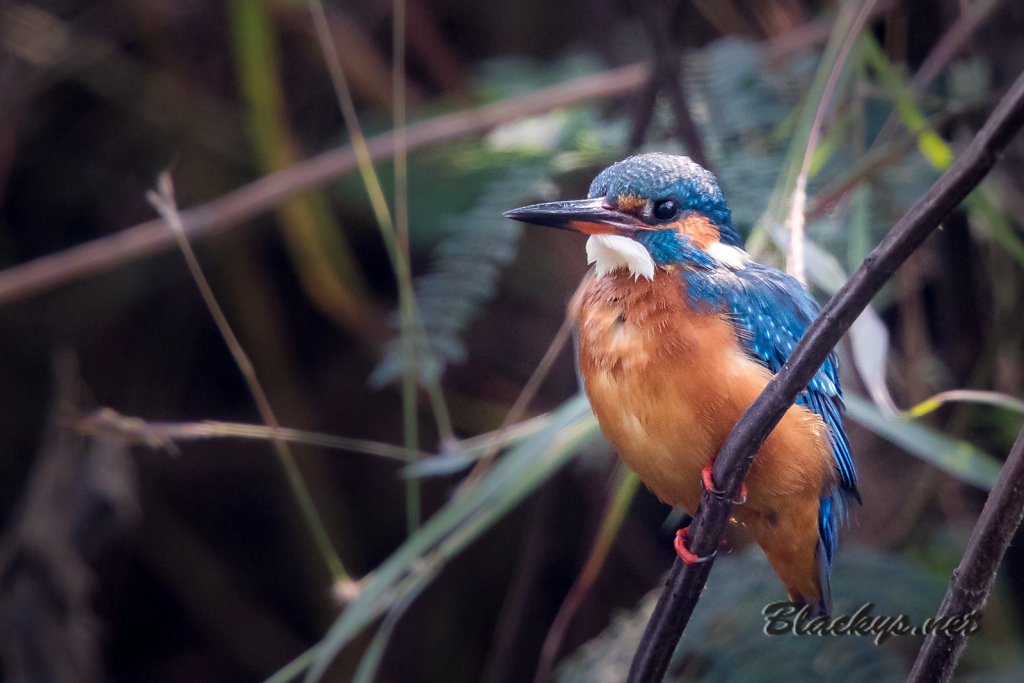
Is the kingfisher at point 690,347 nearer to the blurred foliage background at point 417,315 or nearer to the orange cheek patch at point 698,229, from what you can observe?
the orange cheek patch at point 698,229

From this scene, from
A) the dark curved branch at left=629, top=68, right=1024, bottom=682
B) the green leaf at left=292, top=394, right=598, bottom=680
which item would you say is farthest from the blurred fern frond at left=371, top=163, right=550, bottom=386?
the dark curved branch at left=629, top=68, right=1024, bottom=682

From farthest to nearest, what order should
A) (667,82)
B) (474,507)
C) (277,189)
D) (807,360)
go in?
(277,189)
(667,82)
(474,507)
(807,360)

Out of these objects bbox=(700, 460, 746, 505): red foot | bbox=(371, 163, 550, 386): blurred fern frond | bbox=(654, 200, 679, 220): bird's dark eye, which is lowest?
bbox=(700, 460, 746, 505): red foot

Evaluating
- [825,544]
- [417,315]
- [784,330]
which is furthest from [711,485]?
[417,315]

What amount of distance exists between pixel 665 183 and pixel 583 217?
0.51 feet

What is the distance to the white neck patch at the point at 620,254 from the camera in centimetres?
110

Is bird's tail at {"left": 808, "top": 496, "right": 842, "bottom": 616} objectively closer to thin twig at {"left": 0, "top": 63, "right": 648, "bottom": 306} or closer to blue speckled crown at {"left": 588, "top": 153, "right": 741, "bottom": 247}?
blue speckled crown at {"left": 588, "top": 153, "right": 741, "bottom": 247}

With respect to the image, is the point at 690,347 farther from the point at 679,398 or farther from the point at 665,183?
the point at 665,183

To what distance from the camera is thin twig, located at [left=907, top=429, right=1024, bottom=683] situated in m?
0.79

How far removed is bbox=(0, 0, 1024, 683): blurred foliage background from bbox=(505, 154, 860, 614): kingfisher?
252 mm

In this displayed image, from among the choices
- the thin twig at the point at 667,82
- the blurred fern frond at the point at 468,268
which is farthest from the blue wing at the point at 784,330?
the blurred fern frond at the point at 468,268

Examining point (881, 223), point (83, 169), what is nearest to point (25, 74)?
point (83, 169)

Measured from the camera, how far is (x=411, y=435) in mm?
1416

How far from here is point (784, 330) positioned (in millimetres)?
1148
